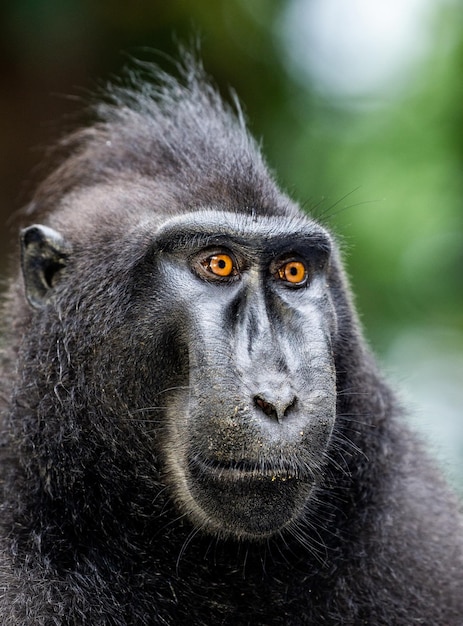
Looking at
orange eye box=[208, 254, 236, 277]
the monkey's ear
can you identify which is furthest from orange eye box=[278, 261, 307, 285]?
the monkey's ear

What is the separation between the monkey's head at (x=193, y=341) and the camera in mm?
4422

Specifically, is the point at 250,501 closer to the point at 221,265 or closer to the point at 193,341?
the point at 193,341

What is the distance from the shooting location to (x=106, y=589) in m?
4.79

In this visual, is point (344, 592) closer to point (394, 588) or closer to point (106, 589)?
point (394, 588)

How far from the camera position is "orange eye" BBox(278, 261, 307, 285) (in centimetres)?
501

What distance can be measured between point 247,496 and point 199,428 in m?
0.38

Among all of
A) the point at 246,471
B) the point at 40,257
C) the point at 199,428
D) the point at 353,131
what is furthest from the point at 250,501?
the point at 353,131

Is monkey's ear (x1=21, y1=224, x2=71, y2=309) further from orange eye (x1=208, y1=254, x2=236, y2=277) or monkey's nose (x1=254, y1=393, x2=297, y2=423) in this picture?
monkey's nose (x1=254, y1=393, x2=297, y2=423)

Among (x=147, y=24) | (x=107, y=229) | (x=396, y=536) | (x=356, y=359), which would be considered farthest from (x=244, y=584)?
(x=147, y=24)

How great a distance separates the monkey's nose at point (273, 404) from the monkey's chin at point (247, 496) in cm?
24

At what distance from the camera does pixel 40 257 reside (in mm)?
5316

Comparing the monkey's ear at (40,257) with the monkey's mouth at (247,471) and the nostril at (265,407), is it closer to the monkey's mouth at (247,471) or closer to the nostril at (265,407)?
the monkey's mouth at (247,471)

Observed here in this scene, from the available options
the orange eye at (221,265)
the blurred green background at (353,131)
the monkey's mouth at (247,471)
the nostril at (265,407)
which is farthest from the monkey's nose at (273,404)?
the blurred green background at (353,131)

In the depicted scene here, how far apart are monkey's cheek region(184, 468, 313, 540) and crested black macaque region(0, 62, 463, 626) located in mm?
10
